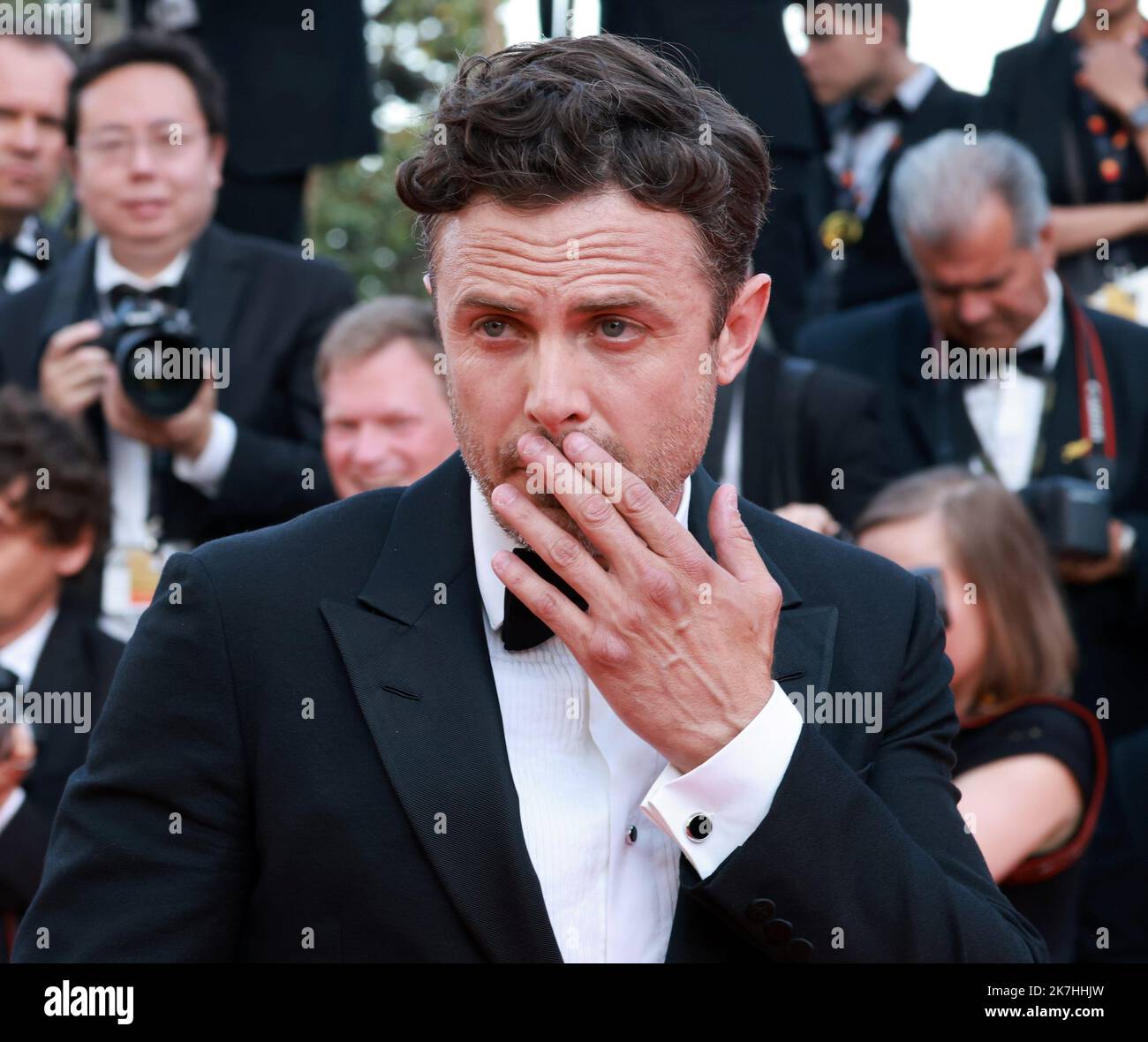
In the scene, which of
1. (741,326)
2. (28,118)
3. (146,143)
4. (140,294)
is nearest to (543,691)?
(741,326)

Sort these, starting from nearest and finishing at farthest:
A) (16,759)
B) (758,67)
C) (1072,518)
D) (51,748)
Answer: (16,759) < (51,748) < (1072,518) < (758,67)

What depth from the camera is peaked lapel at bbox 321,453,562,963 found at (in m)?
2.15

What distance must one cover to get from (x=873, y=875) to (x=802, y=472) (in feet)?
8.67

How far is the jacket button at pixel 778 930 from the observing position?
7.02ft

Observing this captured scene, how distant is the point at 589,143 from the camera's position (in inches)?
89.2

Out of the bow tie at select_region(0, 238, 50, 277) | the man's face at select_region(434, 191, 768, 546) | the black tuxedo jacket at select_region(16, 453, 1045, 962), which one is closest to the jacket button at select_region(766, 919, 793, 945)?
the black tuxedo jacket at select_region(16, 453, 1045, 962)

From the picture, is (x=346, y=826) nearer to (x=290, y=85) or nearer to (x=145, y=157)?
(x=145, y=157)

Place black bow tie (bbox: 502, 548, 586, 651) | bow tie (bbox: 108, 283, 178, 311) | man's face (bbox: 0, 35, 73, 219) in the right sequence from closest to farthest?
black bow tie (bbox: 502, 548, 586, 651) < bow tie (bbox: 108, 283, 178, 311) < man's face (bbox: 0, 35, 73, 219)

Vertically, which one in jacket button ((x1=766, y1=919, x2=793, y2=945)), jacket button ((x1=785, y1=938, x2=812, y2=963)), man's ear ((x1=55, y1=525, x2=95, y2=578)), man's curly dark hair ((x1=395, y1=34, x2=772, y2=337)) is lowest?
jacket button ((x1=785, y1=938, x2=812, y2=963))

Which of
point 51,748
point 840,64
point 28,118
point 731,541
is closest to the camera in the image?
point 731,541

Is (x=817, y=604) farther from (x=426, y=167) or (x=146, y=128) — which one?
(x=146, y=128)

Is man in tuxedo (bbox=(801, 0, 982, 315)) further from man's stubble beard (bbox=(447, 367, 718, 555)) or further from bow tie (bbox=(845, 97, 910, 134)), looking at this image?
man's stubble beard (bbox=(447, 367, 718, 555))

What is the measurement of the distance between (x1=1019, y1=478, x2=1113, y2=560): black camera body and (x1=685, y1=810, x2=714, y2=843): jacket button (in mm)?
2559

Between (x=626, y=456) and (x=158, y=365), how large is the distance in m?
2.63
